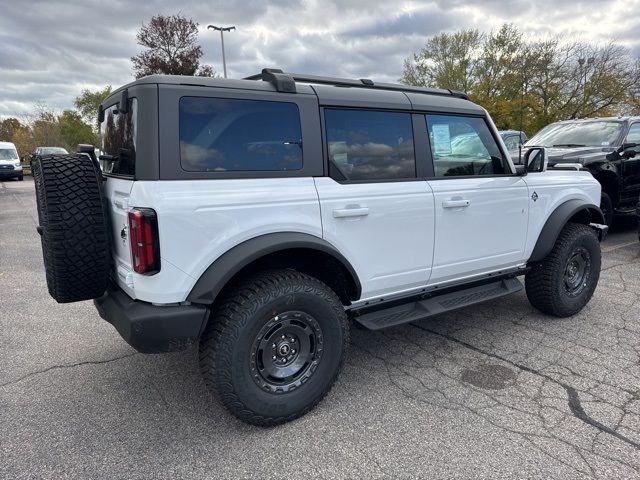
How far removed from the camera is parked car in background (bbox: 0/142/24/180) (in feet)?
81.9

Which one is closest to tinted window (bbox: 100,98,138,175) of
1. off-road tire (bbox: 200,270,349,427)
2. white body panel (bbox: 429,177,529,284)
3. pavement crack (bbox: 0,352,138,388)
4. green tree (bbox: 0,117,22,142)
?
off-road tire (bbox: 200,270,349,427)

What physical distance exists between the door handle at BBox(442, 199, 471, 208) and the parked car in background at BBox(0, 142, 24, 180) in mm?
28832

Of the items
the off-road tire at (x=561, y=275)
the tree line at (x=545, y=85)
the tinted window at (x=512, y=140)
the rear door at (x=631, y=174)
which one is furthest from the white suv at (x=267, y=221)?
the tree line at (x=545, y=85)

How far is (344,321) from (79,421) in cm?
169

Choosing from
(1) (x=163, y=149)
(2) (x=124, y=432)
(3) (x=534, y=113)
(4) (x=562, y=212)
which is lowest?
(2) (x=124, y=432)

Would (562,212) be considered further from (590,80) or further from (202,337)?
(590,80)

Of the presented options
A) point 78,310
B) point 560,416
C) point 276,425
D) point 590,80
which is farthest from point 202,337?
point 590,80

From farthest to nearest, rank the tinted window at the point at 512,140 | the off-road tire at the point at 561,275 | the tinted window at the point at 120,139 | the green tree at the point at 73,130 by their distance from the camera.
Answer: the green tree at the point at 73,130 < the tinted window at the point at 512,140 < the off-road tire at the point at 561,275 < the tinted window at the point at 120,139

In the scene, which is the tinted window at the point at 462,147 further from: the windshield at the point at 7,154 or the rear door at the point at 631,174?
the windshield at the point at 7,154

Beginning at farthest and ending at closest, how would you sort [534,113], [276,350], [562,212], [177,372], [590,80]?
[534,113]
[590,80]
[562,212]
[177,372]
[276,350]

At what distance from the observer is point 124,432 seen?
8.32 feet

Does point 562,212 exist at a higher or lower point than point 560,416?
higher

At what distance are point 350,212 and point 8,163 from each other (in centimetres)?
2880

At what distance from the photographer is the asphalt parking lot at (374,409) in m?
2.27
